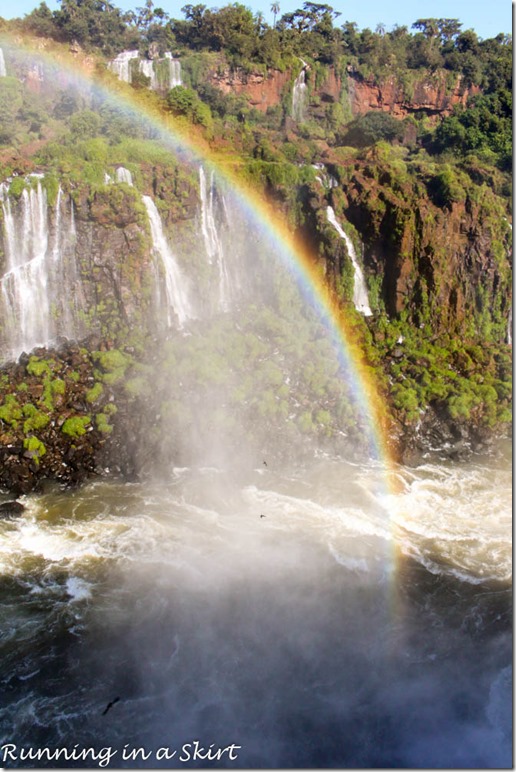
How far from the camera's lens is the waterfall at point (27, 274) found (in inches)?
1113

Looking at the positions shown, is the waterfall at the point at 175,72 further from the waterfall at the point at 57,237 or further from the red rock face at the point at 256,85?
the waterfall at the point at 57,237

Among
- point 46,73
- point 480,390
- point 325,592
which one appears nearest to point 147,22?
point 46,73

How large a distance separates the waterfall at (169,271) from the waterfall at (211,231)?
2.44 meters

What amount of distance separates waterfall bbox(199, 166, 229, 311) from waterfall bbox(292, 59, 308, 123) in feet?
97.6

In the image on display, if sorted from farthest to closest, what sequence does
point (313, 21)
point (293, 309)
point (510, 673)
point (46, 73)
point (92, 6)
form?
point (313, 21) → point (92, 6) → point (46, 73) → point (293, 309) → point (510, 673)

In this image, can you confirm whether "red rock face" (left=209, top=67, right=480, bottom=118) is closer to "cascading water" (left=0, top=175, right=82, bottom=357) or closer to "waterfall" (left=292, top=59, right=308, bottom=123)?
"waterfall" (left=292, top=59, right=308, bottom=123)

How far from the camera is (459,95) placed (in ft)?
207

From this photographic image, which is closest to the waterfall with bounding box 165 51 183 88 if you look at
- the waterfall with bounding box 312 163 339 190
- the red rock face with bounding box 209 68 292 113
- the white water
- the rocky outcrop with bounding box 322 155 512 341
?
the white water

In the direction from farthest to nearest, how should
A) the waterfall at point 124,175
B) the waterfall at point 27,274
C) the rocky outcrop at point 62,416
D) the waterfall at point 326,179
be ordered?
the waterfall at point 326,179
the waterfall at point 124,175
the waterfall at point 27,274
the rocky outcrop at point 62,416

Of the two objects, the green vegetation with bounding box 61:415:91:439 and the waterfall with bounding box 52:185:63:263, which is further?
the waterfall with bounding box 52:185:63:263

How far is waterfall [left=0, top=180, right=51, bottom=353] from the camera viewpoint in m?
28.3

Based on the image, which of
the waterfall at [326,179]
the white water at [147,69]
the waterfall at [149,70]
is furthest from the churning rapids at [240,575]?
the waterfall at [149,70]

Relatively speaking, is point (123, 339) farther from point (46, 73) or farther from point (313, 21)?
point (313, 21)

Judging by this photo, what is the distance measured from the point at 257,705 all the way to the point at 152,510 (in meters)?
8.76
